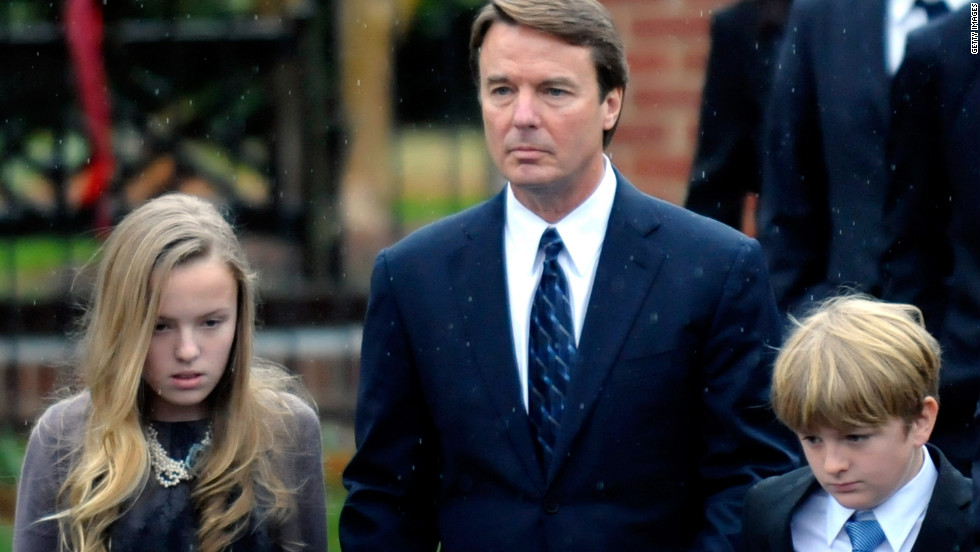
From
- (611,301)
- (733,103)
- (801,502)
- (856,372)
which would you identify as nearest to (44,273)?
(733,103)

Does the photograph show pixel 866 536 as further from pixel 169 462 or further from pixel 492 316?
pixel 169 462

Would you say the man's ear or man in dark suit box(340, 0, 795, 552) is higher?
the man's ear

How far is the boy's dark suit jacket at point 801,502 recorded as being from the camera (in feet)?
11.5

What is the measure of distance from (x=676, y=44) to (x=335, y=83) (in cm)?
192

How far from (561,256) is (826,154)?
118cm

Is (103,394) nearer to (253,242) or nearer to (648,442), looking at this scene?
(648,442)

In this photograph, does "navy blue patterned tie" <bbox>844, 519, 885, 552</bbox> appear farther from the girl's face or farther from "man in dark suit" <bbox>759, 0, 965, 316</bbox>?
the girl's face

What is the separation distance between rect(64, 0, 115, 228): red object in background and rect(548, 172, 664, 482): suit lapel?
4.76m

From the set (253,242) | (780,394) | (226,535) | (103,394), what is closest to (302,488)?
(226,535)

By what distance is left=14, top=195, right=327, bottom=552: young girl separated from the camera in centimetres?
386

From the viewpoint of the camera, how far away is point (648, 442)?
3844 mm

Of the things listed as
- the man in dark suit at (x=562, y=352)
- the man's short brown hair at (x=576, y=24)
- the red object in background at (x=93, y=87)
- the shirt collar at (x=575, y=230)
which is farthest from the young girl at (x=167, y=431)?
the red object in background at (x=93, y=87)

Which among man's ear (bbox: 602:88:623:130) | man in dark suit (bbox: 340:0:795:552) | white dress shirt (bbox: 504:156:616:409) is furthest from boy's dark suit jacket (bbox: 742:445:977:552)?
man's ear (bbox: 602:88:623:130)

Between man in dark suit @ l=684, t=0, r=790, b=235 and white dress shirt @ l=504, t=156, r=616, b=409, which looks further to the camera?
Answer: man in dark suit @ l=684, t=0, r=790, b=235
